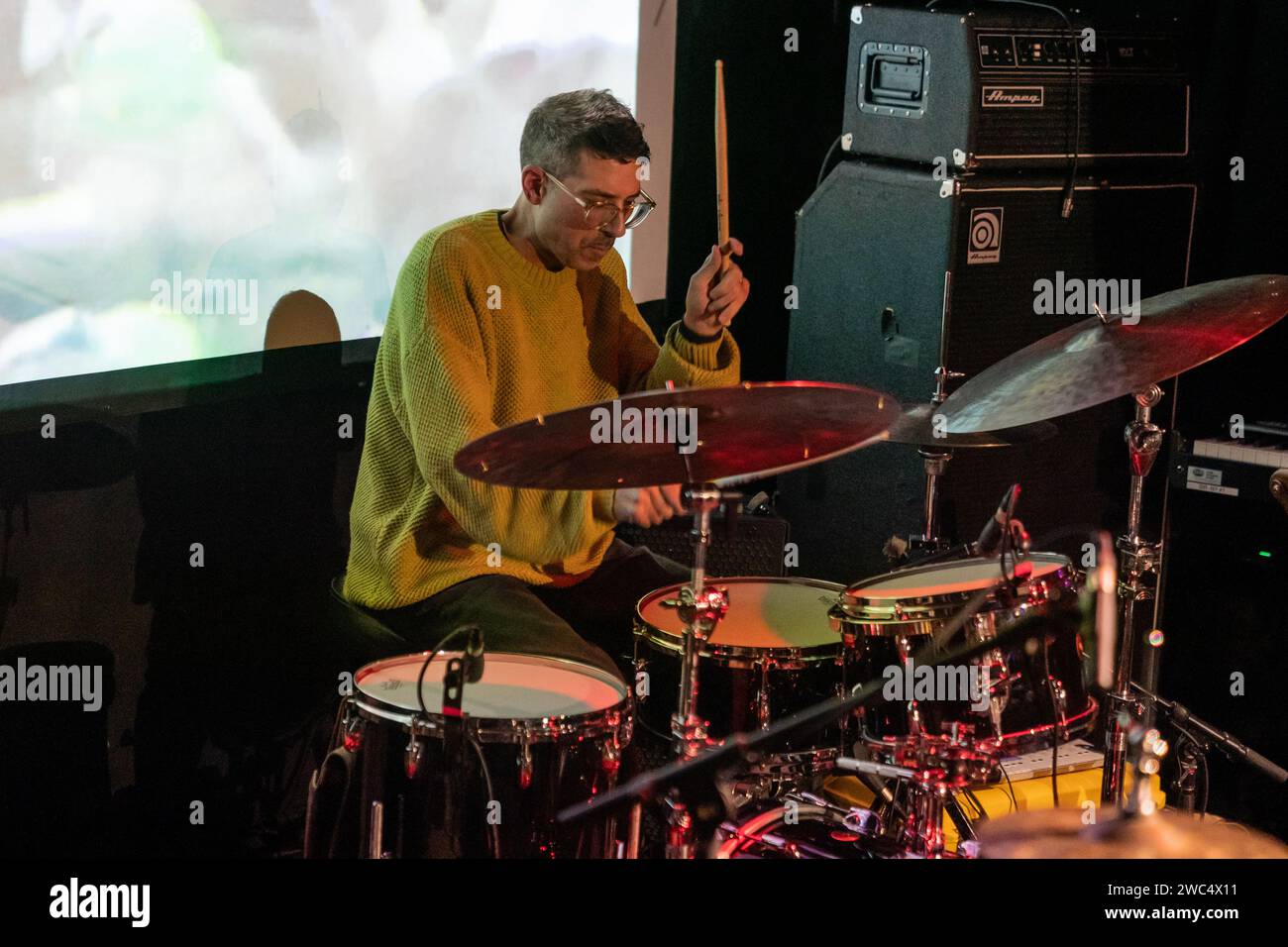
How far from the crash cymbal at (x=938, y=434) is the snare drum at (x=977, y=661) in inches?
13.6

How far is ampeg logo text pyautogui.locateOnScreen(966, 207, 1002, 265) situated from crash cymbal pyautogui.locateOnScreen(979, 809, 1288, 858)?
2.05 m

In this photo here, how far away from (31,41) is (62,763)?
4.19 feet

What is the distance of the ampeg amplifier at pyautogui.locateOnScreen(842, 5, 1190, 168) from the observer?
3.27m

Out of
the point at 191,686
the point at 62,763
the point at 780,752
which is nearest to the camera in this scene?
the point at 780,752

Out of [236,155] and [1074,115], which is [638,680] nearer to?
[236,155]

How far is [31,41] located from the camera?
2492 millimetres

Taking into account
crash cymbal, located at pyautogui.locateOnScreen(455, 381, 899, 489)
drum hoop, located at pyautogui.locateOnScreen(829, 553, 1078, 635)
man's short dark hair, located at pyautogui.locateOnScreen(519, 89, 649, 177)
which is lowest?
drum hoop, located at pyautogui.locateOnScreen(829, 553, 1078, 635)

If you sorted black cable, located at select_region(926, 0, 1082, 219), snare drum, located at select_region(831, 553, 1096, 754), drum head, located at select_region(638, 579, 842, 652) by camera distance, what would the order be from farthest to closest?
black cable, located at select_region(926, 0, 1082, 219), drum head, located at select_region(638, 579, 842, 652), snare drum, located at select_region(831, 553, 1096, 754)

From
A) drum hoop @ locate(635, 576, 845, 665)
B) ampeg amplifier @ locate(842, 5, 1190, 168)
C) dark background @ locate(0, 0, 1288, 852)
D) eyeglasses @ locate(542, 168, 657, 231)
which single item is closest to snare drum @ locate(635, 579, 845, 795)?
drum hoop @ locate(635, 576, 845, 665)

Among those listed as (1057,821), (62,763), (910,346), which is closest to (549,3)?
(910,346)

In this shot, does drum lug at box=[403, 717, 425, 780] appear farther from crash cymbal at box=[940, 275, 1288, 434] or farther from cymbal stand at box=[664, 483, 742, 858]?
crash cymbal at box=[940, 275, 1288, 434]

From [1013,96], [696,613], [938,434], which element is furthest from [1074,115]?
[696,613]

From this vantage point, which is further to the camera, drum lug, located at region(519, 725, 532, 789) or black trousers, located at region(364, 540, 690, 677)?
black trousers, located at region(364, 540, 690, 677)

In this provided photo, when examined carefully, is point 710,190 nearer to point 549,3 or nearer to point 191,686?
point 549,3
